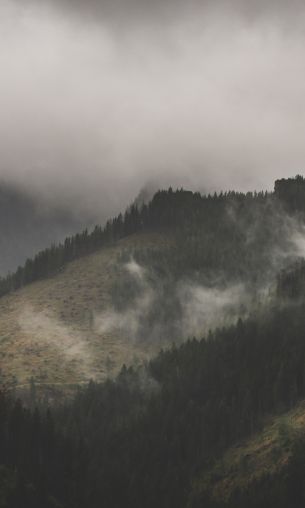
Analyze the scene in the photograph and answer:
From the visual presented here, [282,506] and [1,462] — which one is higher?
[1,462]

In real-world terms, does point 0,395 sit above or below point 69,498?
above

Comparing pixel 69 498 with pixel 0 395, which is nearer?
pixel 69 498

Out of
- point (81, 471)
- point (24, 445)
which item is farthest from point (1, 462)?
point (81, 471)

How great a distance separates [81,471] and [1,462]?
2322cm

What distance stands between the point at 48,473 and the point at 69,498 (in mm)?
8247

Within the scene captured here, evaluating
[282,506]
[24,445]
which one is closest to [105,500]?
[24,445]

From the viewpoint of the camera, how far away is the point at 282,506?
7844 inches

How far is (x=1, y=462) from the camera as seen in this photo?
18250cm

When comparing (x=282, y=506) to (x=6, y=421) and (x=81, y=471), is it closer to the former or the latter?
(x=81, y=471)

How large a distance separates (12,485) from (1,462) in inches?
504

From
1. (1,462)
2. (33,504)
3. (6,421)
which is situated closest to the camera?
(33,504)

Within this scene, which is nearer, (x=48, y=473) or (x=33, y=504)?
(x=33, y=504)

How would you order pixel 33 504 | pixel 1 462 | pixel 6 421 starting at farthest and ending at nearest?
pixel 6 421 < pixel 1 462 < pixel 33 504

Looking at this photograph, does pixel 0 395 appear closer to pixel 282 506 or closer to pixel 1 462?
pixel 1 462
